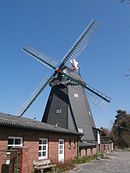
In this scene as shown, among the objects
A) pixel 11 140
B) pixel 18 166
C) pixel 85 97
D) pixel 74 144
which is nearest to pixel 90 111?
pixel 85 97

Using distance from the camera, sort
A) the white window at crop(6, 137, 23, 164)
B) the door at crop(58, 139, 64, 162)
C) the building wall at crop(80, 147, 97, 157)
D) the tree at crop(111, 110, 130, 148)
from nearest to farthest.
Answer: the white window at crop(6, 137, 23, 164) < the door at crop(58, 139, 64, 162) < the building wall at crop(80, 147, 97, 157) < the tree at crop(111, 110, 130, 148)

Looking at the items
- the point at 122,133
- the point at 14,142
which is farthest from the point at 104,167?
the point at 122,133

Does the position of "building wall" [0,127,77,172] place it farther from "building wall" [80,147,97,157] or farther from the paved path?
"building wall" [80,147,97,157]

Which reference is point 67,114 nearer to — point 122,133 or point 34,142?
point 34,142

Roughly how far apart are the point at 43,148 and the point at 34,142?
167cm

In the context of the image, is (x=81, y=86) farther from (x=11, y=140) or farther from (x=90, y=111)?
(x=11, y=140)

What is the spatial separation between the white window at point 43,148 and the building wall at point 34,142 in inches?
12.4

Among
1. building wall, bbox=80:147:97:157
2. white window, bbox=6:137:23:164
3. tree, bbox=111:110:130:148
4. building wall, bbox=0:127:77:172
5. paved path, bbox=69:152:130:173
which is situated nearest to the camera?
building wall, bbox=0:127:77:172

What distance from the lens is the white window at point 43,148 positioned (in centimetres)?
1434

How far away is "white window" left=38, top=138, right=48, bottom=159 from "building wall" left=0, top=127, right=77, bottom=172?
32cm

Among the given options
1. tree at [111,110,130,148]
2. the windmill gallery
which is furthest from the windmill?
tree at [111,110,130,148]

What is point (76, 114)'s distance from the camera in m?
24.2

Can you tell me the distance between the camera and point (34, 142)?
13344 mm

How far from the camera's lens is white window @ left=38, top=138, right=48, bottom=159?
47.1 ft
